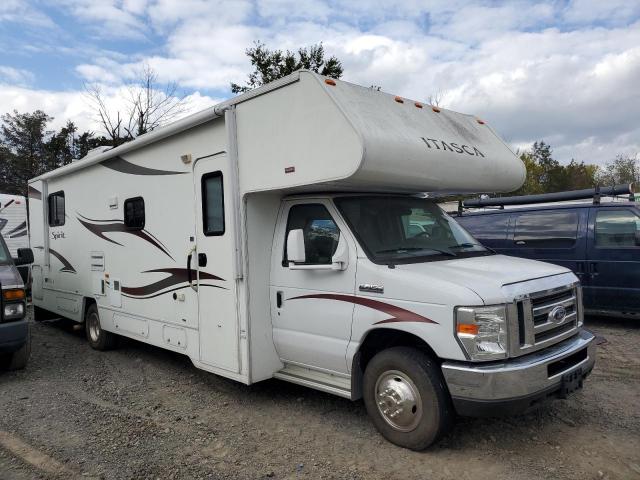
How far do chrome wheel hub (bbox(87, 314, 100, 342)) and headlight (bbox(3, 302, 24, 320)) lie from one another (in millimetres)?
1457

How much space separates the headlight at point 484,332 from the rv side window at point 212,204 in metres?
2.64

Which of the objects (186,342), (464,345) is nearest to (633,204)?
(464,345)

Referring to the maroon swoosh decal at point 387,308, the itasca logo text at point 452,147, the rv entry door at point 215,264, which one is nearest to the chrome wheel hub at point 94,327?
the rv entry door at point 215,264

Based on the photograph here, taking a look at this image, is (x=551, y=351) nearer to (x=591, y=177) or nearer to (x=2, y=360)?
(x=2, y=360)

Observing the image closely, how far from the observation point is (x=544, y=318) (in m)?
4.03

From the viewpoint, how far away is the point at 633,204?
7977 mm

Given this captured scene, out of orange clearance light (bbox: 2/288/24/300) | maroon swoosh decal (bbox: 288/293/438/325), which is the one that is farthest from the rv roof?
orange clearance light (bbox: 2/288/24/300)

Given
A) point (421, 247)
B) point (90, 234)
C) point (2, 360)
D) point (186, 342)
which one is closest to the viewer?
point (421, 247)

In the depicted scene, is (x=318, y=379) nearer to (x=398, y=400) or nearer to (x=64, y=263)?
(x=398, y=400)

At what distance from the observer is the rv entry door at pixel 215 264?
17.0 ft

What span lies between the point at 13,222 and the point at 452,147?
12.5m

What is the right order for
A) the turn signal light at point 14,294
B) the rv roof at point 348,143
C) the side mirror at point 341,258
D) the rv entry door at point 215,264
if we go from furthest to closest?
the turn signal light at point 14,294, the rv entry door at point 215,264, the side mirror at point 341,258, the rv roof at point 348,143

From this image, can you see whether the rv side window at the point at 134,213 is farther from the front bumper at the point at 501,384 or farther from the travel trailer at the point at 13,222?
the travel trailer at the point at 13,222

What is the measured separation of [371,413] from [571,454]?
4.97ft
